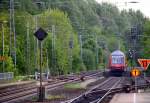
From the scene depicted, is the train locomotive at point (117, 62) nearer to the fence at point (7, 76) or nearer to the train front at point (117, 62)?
the train front at point (117, 62)

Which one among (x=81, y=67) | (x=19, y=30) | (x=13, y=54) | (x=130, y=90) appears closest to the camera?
(x=130, y=90)

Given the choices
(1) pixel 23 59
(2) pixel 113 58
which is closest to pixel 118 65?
(2) pixel 113 58

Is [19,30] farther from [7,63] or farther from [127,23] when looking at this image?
[127,23]

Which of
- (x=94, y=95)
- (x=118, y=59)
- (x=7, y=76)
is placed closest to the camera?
(x=94, y=95)

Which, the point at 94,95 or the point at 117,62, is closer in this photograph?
the point at 94,95

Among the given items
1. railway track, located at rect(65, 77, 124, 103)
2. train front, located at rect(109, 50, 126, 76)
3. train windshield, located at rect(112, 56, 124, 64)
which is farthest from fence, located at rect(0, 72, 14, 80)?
train windshield, located at rect(112, 56, 124, 64)

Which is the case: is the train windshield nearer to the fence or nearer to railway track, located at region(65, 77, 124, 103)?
the fence

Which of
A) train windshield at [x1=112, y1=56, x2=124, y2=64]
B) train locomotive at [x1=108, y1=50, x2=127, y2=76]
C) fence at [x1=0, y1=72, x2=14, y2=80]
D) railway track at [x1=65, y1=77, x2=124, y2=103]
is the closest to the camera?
railway track at [x1=65, y1=77, x2=124, y2=103]

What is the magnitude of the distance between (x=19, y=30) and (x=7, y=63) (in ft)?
41.9

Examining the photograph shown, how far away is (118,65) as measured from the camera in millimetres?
83000

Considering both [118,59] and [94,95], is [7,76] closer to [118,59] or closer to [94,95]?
[118,59]

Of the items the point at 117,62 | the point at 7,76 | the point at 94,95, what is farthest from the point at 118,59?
the point at 94,95

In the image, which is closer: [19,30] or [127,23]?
[19,30]

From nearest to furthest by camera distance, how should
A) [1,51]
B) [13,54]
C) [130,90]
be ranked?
[130,90] < [1,51] < [13,54]
